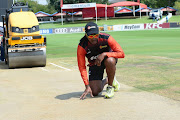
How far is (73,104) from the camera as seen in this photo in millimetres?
7340

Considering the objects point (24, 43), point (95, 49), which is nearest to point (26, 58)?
point (24, 43)

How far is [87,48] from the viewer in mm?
7738

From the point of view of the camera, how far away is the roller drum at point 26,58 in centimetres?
1480

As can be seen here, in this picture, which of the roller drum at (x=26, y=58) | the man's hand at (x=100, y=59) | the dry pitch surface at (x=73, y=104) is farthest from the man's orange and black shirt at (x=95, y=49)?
the roller drum at (x=26, y=58)

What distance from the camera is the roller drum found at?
48.6 feet

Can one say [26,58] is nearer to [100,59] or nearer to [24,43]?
[24,43]

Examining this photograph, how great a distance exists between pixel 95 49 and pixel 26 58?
7.56 m

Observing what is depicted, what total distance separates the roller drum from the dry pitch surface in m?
4.59

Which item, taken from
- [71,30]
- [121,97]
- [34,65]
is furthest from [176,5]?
[121,97]

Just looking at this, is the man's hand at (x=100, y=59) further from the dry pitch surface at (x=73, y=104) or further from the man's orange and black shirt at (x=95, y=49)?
the dry pitch surface at (x=73, y=104)

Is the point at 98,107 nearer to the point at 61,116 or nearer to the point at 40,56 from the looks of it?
the point at 61,116

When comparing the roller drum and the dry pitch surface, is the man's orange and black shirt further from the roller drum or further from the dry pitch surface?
the roller drum

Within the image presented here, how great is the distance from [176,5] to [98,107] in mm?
94450

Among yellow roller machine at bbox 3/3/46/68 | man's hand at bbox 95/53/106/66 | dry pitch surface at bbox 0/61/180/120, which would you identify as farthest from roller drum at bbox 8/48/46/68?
man's hand at bbox 95/53/106/66
